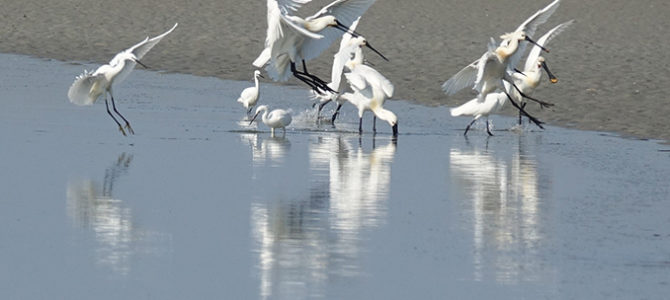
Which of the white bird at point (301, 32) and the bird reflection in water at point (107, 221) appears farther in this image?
the white bird at point (301, 32)

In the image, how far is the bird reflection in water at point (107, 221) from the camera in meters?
7.96

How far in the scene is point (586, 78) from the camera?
798 inches

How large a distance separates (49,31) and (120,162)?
48.4ft

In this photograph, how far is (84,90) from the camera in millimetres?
14375

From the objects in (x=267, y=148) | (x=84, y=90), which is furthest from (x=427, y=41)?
(x=267, y=148)

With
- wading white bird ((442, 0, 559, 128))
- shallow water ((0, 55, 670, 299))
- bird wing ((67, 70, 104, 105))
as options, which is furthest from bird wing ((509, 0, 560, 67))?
bird wing ((67, 70, 104, 105))

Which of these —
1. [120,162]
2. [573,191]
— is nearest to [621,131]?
[573,191]

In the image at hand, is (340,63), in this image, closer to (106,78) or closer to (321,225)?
(106,78)

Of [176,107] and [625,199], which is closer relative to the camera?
[625,199]

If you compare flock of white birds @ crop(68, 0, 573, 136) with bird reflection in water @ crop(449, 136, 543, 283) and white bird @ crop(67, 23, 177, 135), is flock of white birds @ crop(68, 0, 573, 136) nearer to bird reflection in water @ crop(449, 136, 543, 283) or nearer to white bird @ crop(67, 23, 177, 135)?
white bird @ crop(67, 23, 177, 135)

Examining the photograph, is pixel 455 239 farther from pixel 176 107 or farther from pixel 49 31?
pixel 49 31

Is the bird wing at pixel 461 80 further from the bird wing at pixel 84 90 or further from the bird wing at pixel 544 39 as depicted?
the bird wing at pixel 84 90

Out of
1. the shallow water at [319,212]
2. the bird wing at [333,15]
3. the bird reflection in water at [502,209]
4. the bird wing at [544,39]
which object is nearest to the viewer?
the shallow water at [319,212]

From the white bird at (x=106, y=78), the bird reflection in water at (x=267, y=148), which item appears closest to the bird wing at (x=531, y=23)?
the bird reflection in water at (x=267, y=148)
